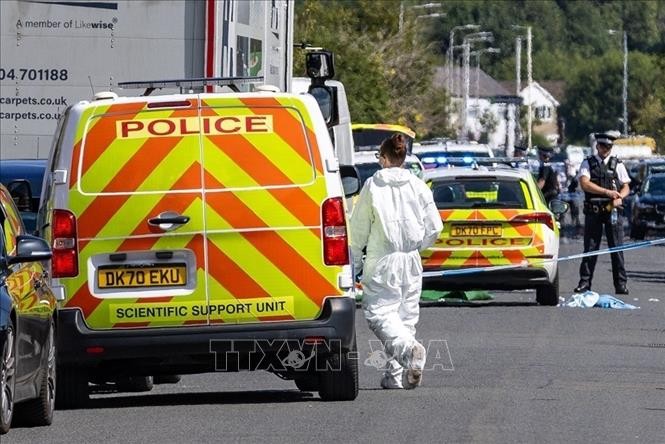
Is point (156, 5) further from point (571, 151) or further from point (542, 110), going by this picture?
point (542, 110)

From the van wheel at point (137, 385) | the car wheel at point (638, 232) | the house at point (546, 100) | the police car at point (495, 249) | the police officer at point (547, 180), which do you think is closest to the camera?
the van wheel at point (137, 385)

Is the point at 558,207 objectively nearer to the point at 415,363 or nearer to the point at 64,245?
the point at 415,363

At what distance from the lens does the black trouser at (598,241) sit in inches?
896

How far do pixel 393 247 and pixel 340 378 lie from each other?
125 centimetres

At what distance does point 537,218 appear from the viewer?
70.1 feet

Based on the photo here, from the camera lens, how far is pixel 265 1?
22344 mm

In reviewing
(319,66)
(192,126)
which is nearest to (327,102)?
(319,66)

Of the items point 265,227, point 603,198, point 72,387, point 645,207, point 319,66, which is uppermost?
point 319,66

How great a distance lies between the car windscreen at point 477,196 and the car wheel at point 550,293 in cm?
89

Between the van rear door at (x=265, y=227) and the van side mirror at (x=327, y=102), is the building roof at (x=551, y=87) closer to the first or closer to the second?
the van side mirror at (x=327, y=102)

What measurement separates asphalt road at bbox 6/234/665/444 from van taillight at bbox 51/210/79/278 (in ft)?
2.73

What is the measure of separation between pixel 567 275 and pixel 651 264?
4026 mm

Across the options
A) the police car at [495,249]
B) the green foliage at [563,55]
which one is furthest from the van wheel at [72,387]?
the green foliage at [563,55]

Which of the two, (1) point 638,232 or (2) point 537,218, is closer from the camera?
(2) point 537,218
